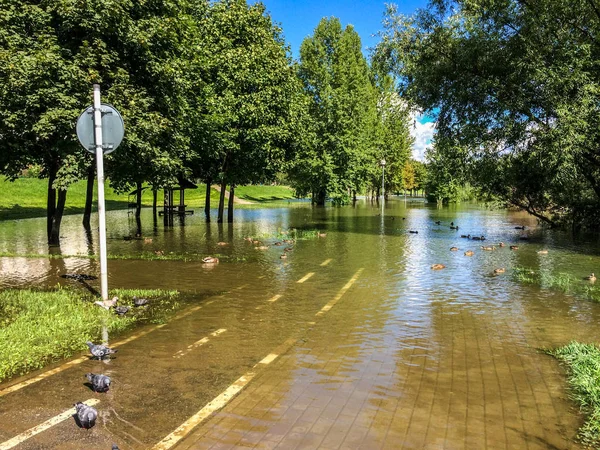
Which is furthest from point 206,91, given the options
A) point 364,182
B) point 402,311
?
point 364,182

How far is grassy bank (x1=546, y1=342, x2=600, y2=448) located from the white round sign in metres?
Result: 8.15

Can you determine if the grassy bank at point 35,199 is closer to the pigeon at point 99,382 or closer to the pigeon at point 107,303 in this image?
the pigeon at point 107,303

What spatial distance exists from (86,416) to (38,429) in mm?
464

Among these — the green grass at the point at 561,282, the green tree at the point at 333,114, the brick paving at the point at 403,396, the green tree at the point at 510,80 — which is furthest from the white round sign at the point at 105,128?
the green tree at the point at 333,114

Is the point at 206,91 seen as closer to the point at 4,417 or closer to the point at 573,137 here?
the point at 573,137

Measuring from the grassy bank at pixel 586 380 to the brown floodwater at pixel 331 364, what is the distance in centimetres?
13

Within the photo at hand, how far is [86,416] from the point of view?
4266 mm

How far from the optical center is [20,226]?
26.8 metres

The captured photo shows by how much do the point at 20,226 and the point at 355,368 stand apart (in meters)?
27.0

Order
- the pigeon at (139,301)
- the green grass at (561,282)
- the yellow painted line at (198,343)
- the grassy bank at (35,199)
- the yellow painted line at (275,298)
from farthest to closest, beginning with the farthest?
the grassy bank at (35,199), the green grass at (561,282), the yellow painted line at (275,298), the pigeon at (139,301), the yellow painted line at (198,343)

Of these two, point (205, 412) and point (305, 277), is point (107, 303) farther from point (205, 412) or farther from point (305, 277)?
point (305, 277)

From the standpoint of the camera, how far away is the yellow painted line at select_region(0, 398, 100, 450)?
4008 mm

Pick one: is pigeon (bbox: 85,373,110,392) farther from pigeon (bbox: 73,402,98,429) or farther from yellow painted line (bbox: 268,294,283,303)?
yellow painted line (bbox: 268,294,283,303)

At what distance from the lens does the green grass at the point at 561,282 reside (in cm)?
1084
